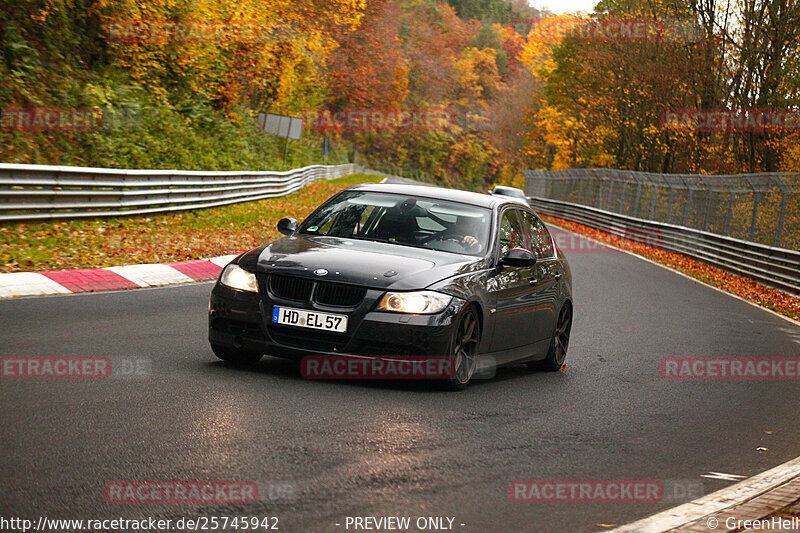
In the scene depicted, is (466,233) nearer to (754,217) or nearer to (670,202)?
(754,217)

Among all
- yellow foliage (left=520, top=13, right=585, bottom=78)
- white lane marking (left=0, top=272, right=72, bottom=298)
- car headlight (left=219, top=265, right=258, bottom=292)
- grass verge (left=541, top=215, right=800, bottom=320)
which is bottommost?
grass verge (left=541, top=215, right=800, bottom=320)

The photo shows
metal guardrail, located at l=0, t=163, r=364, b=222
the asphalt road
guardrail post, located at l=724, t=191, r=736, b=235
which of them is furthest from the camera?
guardrail post, located at l=724, t=191, r=736, b=235

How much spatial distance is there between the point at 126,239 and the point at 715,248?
16.8 metres

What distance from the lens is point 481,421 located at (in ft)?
22.8

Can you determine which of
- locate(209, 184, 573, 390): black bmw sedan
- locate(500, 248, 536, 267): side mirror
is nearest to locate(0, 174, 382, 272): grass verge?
locate(209, 184, 573, 390): black bmw sedan

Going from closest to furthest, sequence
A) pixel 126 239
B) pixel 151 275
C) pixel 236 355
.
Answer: pixel 236 355
pixel 151 275
pixel 126 239

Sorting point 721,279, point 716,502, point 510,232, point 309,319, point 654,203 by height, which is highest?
point 510,232

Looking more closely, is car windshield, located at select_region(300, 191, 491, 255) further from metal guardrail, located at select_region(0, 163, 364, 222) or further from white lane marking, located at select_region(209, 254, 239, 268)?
metal guardrail, located at select_region(0, 163, 364, 222)

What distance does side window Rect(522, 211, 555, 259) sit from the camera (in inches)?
380

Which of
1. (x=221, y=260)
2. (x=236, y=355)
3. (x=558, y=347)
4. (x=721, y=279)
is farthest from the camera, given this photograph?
(x=721, y=279)

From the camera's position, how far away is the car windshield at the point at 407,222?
28.3 ft

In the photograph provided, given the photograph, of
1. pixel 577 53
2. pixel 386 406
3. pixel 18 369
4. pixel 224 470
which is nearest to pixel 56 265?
pixel 18 369

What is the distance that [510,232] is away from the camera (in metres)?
9.23

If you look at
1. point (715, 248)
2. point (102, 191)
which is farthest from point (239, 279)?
point (715, 248)
